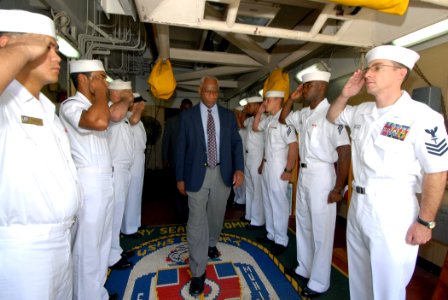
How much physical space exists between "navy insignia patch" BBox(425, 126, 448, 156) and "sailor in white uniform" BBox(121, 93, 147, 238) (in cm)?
344

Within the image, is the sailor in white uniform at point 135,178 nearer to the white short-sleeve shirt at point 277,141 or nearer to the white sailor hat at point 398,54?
the white short-sleeve shirt at point 277,141

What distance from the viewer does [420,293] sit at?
9.04ft

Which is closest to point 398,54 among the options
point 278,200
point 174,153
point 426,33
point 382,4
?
point 382,4

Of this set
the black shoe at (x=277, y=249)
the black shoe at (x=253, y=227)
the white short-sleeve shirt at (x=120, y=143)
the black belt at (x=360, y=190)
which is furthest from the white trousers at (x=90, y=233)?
the black shoe at (x=253, y=227)

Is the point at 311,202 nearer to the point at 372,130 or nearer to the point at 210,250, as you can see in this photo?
the point at 372,130

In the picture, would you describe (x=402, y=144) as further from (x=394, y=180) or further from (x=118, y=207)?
(x=118, y=207)

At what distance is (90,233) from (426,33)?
3.70m

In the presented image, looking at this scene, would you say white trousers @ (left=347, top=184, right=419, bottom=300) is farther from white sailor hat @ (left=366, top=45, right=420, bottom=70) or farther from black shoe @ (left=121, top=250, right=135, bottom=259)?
black shoe @ (left=121, top=250, right=135, bottom=259)

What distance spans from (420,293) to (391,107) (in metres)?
2.14

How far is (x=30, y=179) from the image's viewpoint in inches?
51.4

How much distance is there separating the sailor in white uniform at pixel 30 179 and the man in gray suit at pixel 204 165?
131 centimetres

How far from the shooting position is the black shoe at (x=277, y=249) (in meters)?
3.48

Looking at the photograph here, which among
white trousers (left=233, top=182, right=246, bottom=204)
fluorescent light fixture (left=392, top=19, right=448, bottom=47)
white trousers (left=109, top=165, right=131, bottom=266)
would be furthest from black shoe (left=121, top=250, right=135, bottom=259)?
fluorescent light fixture (left=392, top=19, right=448, bottom=47)

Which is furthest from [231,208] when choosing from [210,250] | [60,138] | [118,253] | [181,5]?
[60,138]
